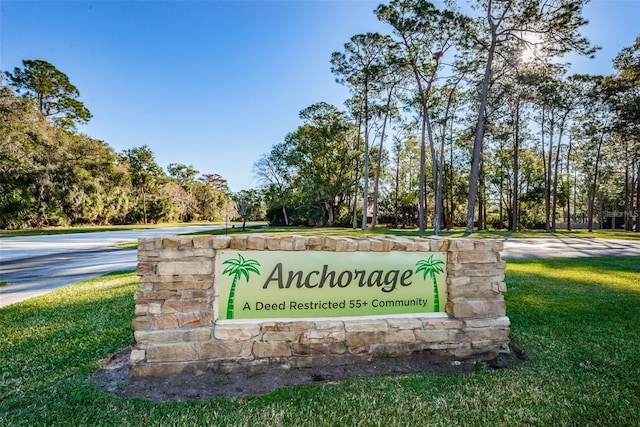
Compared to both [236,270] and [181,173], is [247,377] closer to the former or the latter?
[236,270]

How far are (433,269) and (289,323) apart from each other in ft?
4.97

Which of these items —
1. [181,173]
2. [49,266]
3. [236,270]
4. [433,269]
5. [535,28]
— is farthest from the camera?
[181,173]

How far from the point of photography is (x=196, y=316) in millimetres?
2576

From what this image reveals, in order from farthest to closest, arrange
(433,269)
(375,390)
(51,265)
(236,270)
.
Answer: (51,265), (433,269), (236,270), (375,390)

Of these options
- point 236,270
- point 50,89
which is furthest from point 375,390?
point 50,89

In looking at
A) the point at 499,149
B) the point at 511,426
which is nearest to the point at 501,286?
the point at 511,426

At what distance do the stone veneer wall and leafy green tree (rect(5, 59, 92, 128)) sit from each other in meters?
30.8

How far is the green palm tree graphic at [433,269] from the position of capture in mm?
3045

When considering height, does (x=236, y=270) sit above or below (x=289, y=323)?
above

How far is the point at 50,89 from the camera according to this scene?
26359mm

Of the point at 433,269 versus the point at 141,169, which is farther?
the point at 141,169

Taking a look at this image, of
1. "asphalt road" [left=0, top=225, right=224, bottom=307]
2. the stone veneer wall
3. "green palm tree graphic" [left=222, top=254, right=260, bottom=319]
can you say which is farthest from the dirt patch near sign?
"asphalt road" [left=0, top=225, right=224, bottom=307]

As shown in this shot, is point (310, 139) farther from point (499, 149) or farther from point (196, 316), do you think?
point (196, 316)

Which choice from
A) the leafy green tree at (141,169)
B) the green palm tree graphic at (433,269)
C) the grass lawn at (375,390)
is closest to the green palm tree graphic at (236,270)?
the grass lawn at (375,390)
